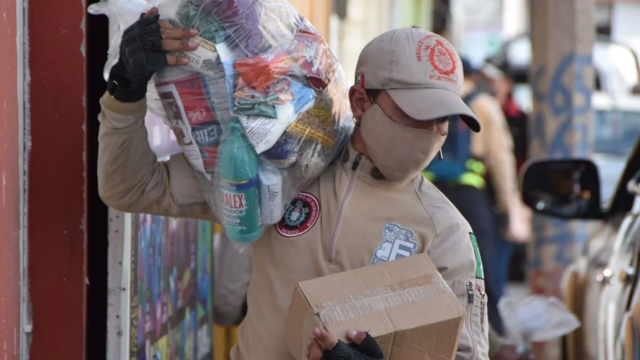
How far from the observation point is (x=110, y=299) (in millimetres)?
3133

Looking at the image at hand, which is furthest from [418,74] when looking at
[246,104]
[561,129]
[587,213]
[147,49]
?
[561,129]

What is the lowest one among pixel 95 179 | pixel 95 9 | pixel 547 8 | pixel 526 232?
pixel 526 232

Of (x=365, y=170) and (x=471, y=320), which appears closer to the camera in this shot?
(x=471, y=320)

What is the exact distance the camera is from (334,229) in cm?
260

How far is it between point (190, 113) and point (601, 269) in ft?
7.23

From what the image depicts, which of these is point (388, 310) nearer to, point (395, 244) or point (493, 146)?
point (395, 244)

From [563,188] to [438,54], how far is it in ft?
7.16

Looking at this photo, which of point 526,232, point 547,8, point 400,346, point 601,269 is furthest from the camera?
point 526,232

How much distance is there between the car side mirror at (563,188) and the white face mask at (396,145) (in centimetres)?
206

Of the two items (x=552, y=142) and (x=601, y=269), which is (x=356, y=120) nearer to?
(x=601, y=269)

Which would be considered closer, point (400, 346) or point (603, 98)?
point (400, 346)

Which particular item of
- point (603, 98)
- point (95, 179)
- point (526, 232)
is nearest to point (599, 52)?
point (603, 98)

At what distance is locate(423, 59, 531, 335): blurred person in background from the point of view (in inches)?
248

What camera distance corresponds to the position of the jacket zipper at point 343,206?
2602 millimetres
